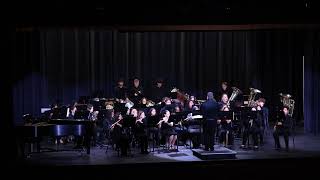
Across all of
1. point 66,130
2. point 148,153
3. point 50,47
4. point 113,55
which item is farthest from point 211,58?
point 66,130

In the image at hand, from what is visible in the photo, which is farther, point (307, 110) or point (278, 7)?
point (307, 110)

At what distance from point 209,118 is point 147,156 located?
220 cm

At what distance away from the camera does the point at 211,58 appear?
2542 cm

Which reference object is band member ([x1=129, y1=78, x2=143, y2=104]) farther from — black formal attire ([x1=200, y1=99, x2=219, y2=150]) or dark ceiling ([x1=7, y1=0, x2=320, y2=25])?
black formal attire ([x1=200, y1=99, x2=219, y2=150])

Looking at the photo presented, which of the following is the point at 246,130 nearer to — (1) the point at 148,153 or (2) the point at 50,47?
(1) the point at 148,153

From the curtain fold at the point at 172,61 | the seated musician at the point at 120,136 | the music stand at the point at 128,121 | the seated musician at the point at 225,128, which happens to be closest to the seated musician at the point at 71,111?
the seated musician at the point at 120,136

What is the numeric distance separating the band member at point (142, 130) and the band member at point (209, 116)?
73.7 inches

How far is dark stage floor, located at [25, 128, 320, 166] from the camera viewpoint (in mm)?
15922

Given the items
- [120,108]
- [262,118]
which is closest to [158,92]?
[120,108]

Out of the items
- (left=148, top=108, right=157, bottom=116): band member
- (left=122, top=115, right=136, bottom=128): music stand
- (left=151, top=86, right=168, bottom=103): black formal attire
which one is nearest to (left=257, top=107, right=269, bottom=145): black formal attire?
(left=148, top=108, right=157, bottom=116): band member

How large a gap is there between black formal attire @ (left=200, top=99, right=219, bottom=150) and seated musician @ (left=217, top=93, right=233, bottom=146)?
128 cm

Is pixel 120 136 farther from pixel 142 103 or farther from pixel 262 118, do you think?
pixel 262 118

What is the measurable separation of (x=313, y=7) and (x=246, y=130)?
4372mm

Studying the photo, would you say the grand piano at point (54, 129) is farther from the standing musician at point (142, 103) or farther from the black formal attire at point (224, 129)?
the black formal attire at point (224, 129)
